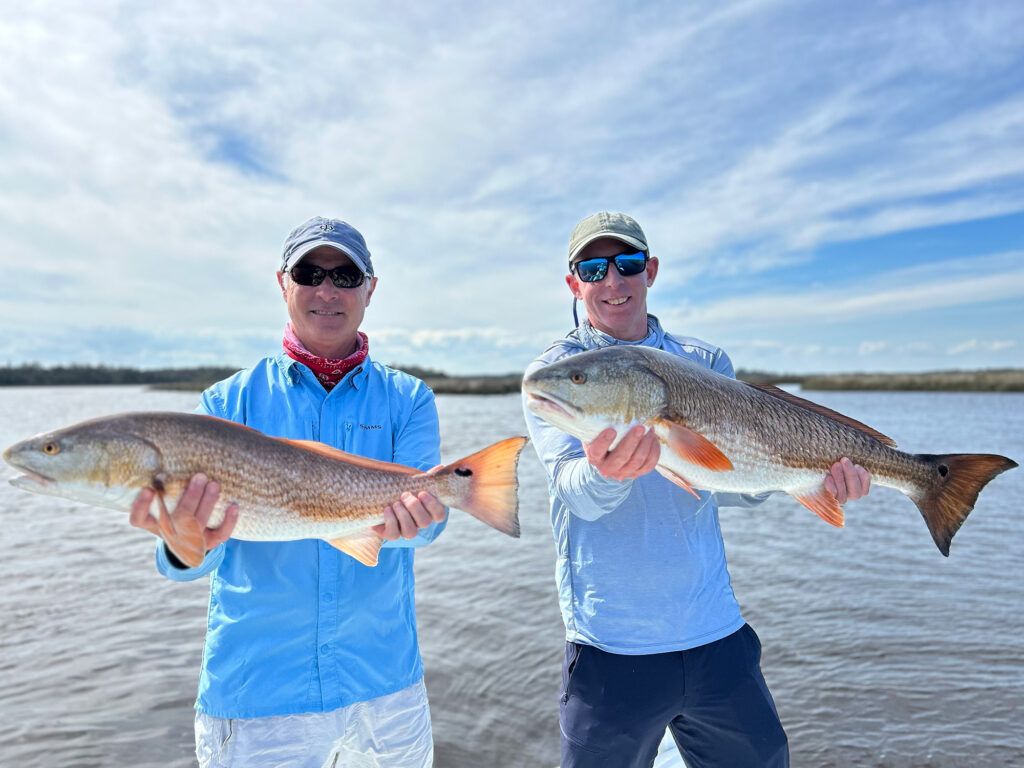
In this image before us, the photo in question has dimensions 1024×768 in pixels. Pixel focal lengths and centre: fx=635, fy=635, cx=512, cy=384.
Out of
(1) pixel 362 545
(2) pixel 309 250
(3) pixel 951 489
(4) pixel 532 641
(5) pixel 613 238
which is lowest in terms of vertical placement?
(4) pixel 532 641

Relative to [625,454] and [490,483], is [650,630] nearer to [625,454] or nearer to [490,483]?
[625,454]

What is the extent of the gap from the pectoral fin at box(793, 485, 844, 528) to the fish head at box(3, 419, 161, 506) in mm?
3193

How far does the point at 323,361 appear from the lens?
3.42 m

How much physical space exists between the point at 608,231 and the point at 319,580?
7.98 ft

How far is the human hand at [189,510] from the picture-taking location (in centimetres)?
271

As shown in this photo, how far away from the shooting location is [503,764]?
5.83 m

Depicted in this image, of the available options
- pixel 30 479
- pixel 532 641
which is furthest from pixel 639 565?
pixel 532 641

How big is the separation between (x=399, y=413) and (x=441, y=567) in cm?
793

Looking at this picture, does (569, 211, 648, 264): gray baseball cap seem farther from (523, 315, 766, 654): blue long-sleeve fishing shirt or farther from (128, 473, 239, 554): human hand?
(128, 473, 239, 554): human hand

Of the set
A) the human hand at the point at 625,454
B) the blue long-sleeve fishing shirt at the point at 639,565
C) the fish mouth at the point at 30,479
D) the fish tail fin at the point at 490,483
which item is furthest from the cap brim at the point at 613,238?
the fish mouth at the point at 30,479

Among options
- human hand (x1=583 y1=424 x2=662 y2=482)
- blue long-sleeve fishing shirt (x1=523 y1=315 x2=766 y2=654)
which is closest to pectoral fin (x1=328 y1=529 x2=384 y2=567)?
blue long-sleeve fishing shirt (x1=523 y1=315 x2=766 y2=654)

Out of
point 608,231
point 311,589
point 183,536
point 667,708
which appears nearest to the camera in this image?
point 183,536

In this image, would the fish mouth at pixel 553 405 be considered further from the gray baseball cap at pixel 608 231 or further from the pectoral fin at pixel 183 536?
the pectoral fin at pixel 183 536

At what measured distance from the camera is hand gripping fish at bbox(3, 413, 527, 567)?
2.67m
